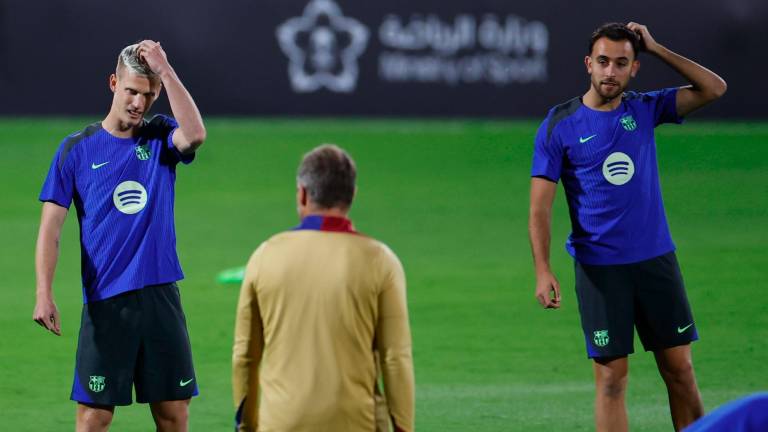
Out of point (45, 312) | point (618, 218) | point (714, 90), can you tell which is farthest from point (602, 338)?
point (45, 312)

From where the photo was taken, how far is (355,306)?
4934 mm

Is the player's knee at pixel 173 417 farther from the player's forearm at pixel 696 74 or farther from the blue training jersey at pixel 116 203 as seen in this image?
the player's forearm at pixel 696 74

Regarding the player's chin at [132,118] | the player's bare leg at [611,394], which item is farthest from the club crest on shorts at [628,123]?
the player's chin at [132,118]

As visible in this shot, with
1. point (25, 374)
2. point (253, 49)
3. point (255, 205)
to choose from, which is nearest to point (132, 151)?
point (25, 374)

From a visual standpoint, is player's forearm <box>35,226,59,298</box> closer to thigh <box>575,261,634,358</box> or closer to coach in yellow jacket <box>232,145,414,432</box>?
coach in yellow jacket <box>232,145,414,432</box>

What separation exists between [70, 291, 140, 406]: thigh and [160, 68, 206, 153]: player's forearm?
2.38 ft

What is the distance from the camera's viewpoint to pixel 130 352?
6.42 m

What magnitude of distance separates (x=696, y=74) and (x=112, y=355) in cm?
306

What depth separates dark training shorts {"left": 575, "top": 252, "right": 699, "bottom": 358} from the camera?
6953mm

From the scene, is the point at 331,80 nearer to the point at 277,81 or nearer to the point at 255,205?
the point at 277,81

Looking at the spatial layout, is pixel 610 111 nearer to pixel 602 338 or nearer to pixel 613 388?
pixel 602 338

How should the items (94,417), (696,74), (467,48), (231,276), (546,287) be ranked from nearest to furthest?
(94,417), (546,287), (696,74), (231,276), (467,48)

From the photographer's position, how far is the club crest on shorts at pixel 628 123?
6.98 meters

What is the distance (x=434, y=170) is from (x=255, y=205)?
106 inches
